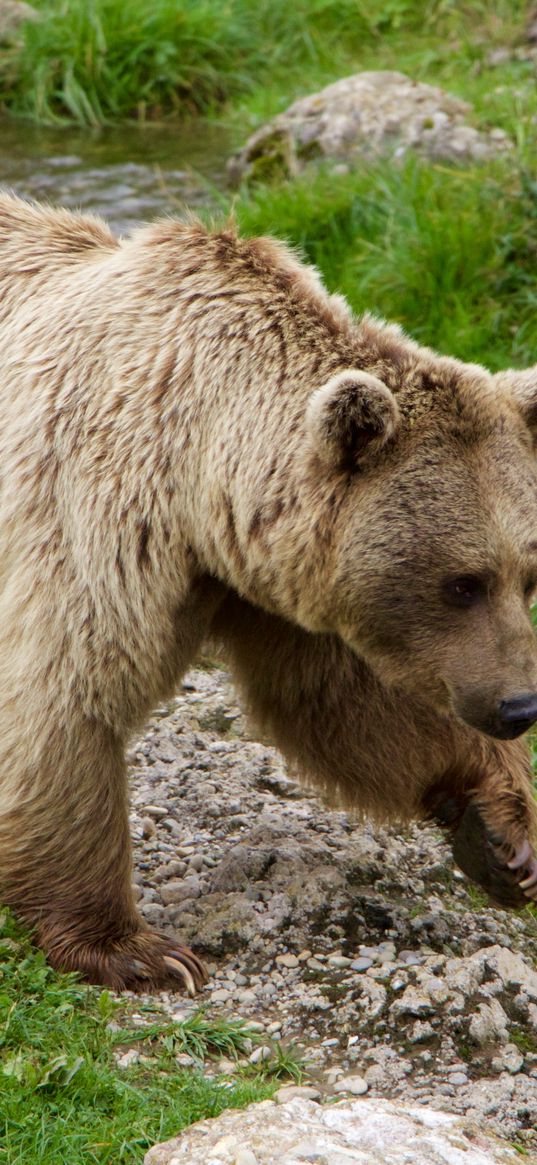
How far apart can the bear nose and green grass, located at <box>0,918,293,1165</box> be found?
0.99 metres

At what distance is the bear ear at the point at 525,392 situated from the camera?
13.3ft

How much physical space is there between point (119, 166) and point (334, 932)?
273 inches

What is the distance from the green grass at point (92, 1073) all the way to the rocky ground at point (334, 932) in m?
0.19

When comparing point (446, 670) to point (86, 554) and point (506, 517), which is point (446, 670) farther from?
point (86, 554)

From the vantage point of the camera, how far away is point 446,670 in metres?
3.92

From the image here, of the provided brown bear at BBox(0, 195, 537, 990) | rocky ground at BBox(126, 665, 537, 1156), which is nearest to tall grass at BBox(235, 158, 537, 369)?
rocky ground at BBox(126, 665, 537, 1156)

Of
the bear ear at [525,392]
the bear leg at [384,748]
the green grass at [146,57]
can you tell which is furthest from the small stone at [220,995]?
the green grass at [146,57]

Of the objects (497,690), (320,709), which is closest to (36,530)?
(320,709)

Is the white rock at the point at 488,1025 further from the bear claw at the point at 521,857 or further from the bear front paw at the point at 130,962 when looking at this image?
the bear front paw at the point at 130,962

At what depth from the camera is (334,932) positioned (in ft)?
14.9

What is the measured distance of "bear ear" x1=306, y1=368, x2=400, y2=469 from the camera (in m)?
3.67

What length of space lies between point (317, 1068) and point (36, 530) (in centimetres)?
154

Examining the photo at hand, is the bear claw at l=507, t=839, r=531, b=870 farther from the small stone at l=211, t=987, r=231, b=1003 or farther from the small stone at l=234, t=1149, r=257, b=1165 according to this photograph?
the small stone at l=234, t=1149, r=257, b=1165

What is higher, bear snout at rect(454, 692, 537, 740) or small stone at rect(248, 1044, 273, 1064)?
bear snout at rect(454, 692, 537, 740)
